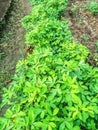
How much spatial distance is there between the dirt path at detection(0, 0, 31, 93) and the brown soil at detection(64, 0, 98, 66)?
159 centimetres

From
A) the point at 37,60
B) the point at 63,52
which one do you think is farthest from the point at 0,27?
the point at 37,60

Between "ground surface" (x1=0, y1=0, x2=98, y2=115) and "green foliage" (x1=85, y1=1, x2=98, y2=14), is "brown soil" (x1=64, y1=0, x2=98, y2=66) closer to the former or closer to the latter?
"ground surface" (x1=0, y1=0, x2=98, y2=115)

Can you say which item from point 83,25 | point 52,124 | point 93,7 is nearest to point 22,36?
point 83,25

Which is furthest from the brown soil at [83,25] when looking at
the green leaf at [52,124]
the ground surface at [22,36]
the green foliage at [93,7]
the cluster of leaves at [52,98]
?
the green leaf at [52,124]

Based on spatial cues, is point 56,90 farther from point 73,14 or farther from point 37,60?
point 73,14

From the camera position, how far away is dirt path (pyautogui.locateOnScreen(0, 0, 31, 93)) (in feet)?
23.5

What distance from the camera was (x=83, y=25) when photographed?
8039 millimetres

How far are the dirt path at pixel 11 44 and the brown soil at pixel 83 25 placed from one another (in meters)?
1.59

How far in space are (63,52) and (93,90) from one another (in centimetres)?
169

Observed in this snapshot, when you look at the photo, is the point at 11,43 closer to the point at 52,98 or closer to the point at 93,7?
the point at 93,7

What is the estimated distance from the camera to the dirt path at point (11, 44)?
718 centimetres

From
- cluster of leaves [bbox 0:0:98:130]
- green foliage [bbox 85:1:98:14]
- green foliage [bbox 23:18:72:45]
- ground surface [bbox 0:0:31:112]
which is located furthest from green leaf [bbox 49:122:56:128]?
green foliage [bbox 85:1:98:14]

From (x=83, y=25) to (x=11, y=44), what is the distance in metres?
2.28

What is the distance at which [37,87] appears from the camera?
343 cm
